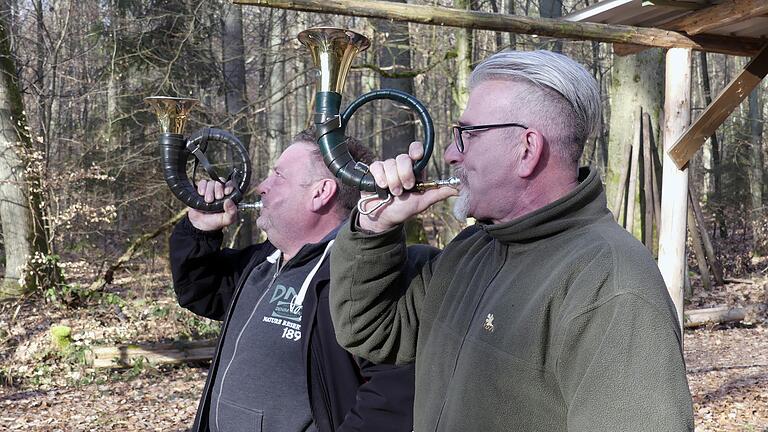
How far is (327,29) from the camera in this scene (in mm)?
2408

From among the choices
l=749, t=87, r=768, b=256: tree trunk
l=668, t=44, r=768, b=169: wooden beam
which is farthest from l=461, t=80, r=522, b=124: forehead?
l=749, t=87, r=768, b=256: tree trunk

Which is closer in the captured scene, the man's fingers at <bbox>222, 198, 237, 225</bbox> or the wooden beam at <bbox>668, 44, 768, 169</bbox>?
the man's fingers at <bbox>222, 198, 237, 225</bbox>

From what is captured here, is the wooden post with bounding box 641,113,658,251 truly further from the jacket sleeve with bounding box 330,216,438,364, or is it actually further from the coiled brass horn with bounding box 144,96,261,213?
the jacket sleeve with bounding box 330,216,438,364

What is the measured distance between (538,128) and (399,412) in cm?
106

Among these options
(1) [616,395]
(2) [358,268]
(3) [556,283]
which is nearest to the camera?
(1) [616,395]

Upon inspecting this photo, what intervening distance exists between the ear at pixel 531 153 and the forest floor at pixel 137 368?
5.08m

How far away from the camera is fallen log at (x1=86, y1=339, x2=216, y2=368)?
820 cm

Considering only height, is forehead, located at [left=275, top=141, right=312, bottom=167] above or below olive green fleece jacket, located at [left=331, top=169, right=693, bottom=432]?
above

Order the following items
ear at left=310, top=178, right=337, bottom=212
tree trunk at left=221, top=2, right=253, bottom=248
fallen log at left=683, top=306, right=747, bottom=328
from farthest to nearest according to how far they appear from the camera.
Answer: tree trunk at left=221, top=2, right=253, bottom=248
fallen log at left=683, top=306, right=747, bottom=328
ear at left=310, top=178, right=337, bottom=212

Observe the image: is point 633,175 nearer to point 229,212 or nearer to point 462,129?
point 229,212

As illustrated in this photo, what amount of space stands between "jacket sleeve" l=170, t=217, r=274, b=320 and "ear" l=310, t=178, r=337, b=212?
0.42 m

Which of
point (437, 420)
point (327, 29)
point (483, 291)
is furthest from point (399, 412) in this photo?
point (327, 29)

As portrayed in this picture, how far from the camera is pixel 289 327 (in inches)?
110

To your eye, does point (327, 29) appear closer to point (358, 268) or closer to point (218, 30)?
point (358, 268)
